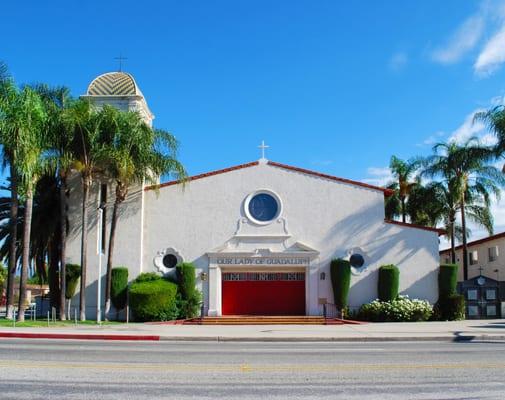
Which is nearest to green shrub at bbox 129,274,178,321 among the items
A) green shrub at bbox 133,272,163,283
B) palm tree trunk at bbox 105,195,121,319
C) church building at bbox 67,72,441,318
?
green shrub at bbox 133,272,163,283

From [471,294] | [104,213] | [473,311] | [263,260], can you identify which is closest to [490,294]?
[471,294]

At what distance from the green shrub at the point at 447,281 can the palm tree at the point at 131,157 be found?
13572 millimetres

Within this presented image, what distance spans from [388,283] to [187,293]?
976 cm

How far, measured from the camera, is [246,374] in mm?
9945

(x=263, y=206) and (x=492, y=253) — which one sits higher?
(x=263, y=206)

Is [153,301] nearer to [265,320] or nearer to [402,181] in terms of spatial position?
[265,320]

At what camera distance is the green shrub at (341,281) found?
93.7ft

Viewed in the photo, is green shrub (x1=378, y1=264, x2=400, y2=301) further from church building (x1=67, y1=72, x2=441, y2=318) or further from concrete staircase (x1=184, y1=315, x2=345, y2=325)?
concrete staircase (x1=184, y1=315, x2=345, y2=325)

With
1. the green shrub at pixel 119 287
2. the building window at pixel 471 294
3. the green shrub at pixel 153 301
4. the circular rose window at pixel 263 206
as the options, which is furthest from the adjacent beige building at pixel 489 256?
the green shrub at pixel 119 287

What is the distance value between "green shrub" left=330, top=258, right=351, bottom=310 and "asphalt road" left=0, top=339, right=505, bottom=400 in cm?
1448

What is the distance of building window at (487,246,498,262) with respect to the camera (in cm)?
3630

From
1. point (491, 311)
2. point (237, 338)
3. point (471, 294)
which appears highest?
point (471, 294)

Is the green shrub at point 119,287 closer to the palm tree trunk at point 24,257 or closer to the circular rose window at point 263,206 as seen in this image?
the palm tree trunk at point 24,257

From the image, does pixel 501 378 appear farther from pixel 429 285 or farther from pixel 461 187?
pixel 461 187
